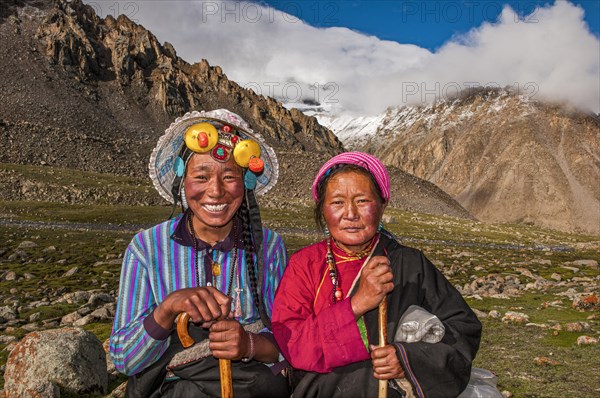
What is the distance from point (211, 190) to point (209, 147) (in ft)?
1.35

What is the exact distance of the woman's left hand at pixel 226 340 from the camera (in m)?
3.72

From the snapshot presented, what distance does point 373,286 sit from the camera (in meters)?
3.70

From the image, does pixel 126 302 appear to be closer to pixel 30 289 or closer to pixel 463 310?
pixel 463 310

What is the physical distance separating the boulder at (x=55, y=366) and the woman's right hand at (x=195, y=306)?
483cm

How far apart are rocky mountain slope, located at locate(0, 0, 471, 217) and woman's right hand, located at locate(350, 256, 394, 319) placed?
6809 cm

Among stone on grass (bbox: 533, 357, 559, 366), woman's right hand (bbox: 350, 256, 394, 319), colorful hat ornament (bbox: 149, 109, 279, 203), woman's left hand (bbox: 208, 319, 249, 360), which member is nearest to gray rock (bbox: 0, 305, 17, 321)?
colorful hat ornament (bbox: 149, 109, 279, 203)

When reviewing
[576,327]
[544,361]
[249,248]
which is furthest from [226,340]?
[576,327]

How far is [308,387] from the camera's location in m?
4.02

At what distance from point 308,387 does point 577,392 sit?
549 cm

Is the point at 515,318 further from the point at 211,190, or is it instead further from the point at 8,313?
the point at 8,313

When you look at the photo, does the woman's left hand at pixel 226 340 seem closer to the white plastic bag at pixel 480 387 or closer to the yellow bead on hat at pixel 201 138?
the yellow bead on hat at pixel 201 138

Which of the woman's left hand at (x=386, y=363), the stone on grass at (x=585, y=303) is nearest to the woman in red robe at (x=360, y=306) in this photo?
the woman's left hand at (x=386, y=363)

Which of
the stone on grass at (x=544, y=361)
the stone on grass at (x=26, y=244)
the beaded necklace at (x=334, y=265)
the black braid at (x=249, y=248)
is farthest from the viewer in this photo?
the stone on grass at (x=26, y=244)

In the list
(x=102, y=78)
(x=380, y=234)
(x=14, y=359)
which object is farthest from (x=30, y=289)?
(x=102, y=78)
